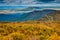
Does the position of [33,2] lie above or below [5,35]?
above

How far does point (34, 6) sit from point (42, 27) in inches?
20.3

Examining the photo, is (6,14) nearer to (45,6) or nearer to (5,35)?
(5,35)

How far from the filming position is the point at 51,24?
482 centimetres

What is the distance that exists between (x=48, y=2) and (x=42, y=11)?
0.24 meters

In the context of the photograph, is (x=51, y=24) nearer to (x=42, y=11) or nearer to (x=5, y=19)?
(x=42, y=11)

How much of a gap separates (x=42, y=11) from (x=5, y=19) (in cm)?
84

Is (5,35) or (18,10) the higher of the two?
(18,10)

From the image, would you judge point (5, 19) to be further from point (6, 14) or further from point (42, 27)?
point (42, 27)

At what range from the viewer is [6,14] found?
16.1ft

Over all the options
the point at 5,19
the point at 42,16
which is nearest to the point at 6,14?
the point at 5,19

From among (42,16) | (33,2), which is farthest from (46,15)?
(33,2)

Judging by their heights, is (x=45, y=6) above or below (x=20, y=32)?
above

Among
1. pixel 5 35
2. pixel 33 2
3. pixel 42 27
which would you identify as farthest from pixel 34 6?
pixel 5 35

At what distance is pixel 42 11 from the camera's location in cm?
492
